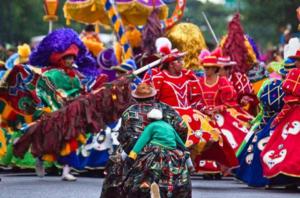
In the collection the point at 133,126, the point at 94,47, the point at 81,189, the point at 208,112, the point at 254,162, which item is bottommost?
the point at 81,189

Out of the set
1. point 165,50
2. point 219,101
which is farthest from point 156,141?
point 219,101

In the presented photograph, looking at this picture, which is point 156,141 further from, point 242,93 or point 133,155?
point 242,93

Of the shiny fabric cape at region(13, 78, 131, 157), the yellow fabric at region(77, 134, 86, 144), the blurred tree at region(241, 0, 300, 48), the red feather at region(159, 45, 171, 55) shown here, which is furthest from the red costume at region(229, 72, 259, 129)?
the blurred tree at region(241, 0, 300, 48)

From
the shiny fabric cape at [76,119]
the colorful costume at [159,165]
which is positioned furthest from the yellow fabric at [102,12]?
the colorful costume at [159,165]

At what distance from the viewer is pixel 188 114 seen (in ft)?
42.0

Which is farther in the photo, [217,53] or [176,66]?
[217,53]

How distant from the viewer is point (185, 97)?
13008mm

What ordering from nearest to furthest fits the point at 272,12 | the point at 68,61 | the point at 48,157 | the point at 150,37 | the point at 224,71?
the point at 48,157 → the point at 68,61 → the point at 224,71 → the point at 150,37 → the point at 272,12

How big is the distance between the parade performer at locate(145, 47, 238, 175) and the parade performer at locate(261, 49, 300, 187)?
0.74 metres

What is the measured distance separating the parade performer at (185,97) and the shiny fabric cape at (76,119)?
0.96 m

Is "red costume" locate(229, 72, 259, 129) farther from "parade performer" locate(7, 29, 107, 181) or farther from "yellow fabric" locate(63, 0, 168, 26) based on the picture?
"yellow fabric" locate(63, 0, 168, 26)

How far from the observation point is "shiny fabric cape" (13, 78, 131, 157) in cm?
1348

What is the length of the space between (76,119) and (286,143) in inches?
115

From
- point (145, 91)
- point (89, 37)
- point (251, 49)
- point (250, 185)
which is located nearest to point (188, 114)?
point (250, 185)
